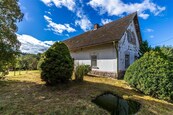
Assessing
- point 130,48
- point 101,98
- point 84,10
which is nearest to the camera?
point 101,98

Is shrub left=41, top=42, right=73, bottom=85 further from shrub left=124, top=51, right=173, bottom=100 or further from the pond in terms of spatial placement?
shrub left=124, top=51, right=173, bottom=100

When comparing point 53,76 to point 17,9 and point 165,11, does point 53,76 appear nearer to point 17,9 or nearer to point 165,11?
point 17,9

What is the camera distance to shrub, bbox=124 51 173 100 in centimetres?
589

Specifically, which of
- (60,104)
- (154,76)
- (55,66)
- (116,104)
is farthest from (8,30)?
(154,76)

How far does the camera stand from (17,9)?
31.1 feet

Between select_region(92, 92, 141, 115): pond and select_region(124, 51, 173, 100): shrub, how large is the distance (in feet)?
4.86

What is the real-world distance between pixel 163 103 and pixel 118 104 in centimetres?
228

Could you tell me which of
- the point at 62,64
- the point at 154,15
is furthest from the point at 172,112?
the point at 154,15

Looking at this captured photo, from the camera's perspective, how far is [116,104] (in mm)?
5355

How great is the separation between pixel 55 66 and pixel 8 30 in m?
5.61

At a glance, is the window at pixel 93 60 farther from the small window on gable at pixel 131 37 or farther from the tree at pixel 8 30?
the tree at pixel 8 30

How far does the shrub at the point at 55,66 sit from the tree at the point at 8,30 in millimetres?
3879

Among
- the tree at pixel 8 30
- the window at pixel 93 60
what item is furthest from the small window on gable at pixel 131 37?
the tree at pixel 8 30

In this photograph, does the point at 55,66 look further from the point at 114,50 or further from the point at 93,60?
the point at 93,60
